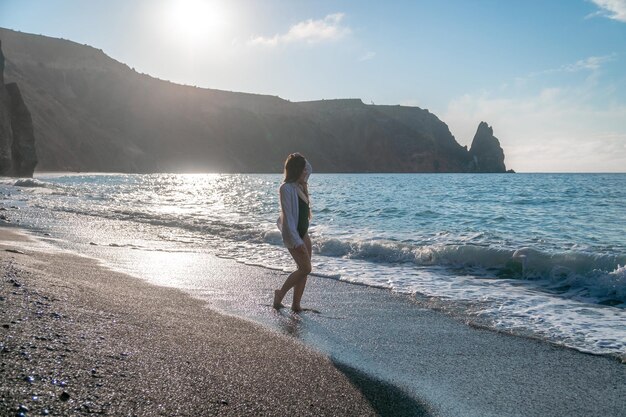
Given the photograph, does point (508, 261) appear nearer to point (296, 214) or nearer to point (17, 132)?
point (296, 214)

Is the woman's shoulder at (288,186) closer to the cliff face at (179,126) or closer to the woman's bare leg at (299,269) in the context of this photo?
the woman's bare leg at (299,269)

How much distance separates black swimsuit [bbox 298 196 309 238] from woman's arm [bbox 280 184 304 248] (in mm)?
78

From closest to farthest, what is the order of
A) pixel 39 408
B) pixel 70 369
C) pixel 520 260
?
1. pixel 39 408
2. pixel 70 369
3. pixel 520 260

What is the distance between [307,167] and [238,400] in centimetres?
334

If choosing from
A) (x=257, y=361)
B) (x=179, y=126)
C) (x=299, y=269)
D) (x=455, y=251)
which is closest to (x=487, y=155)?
(x=179, y=126)

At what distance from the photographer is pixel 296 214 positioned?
593 cm

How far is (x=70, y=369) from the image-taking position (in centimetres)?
297

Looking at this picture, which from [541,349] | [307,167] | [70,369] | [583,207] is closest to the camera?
[70,369]

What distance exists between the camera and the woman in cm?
588

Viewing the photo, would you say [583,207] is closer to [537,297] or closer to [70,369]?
[537,297]

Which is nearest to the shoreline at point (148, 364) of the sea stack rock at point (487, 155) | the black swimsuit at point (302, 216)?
the black swimsuit at point (302, 216)

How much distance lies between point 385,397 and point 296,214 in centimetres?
282

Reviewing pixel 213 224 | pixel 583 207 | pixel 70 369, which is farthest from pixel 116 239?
pixel 583 207

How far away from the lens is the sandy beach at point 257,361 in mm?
2914
